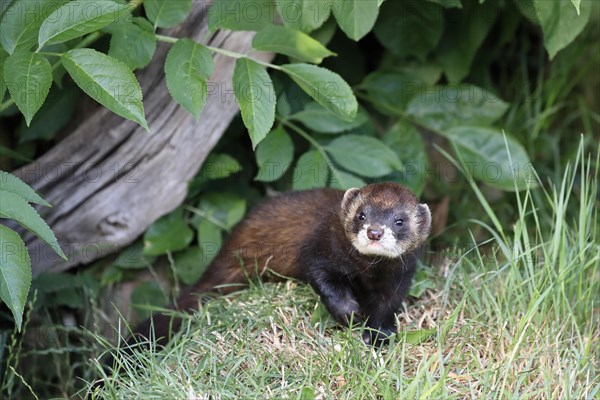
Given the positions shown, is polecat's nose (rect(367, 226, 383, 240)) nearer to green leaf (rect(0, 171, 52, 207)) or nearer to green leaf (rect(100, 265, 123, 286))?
green leaf (rect(0, 171, 52, 207))

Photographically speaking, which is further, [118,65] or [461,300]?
[461,300]

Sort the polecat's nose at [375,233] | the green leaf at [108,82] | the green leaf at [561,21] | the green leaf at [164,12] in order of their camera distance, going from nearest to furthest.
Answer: the green leaf at [108,82] → the polecat's nose at [375,233] → the green leaf at [164,12] → the green leaf at [561,21]

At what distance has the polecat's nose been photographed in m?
4.07

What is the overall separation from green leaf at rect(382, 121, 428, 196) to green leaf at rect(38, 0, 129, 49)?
7.82 ft

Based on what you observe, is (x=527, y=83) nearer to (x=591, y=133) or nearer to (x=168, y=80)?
(x=591, y=133)

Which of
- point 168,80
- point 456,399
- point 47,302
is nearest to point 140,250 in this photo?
point 47,302

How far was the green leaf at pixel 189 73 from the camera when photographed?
398 centimetres

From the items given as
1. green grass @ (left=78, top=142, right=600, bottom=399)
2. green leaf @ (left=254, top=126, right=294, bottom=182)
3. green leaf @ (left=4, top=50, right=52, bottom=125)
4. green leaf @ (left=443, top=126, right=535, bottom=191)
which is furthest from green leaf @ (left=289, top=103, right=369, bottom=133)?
green leaf @ (left=4, top=50, right=52, bottom=125)

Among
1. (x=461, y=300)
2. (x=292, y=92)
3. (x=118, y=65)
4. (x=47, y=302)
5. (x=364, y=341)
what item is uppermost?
(x=118, y=65)

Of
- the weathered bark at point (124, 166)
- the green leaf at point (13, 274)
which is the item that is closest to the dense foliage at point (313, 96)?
the green leaf at point (13, 274)

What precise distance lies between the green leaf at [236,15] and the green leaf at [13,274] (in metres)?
1.52

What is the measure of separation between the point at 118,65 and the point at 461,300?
2017mm

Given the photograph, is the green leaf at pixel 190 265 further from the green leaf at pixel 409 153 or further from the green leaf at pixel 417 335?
the green leaf at pixel 417 335

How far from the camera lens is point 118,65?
3592mm
